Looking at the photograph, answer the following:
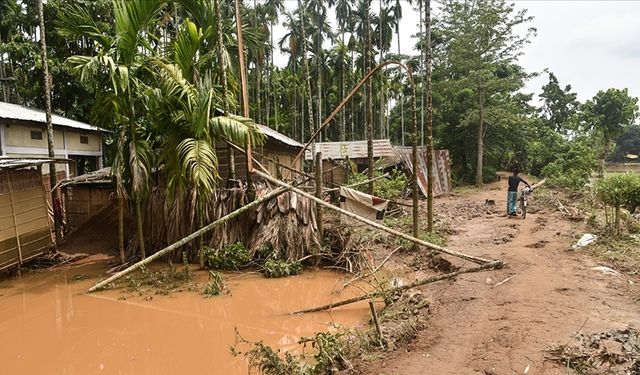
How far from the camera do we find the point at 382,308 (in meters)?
5.95

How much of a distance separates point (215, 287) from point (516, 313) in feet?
15.1

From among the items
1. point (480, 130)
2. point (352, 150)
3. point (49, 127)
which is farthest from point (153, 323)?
point (480, 130)

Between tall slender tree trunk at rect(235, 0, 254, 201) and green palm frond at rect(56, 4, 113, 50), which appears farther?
tall slender tree trunk at rect(235, 0, 254, 201)

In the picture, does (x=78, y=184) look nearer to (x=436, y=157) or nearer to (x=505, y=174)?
(x=436, y=157)

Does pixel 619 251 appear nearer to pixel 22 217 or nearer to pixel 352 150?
pixel 22 217

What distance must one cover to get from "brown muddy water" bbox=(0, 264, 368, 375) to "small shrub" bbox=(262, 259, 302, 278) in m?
0.14

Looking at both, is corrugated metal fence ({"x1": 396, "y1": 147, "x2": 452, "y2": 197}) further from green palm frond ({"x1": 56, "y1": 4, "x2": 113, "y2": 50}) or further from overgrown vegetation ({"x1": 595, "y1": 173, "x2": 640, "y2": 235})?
green palm frond ({"x1": 56, "y1": 4, "x2": 113, "y2": 50})

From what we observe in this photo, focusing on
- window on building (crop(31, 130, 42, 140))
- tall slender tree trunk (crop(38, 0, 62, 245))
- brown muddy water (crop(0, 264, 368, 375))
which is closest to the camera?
brown muddy water (crop(0, 264, 368, 375))

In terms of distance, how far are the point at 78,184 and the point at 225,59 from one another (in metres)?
5.62

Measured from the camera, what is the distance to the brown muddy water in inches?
186

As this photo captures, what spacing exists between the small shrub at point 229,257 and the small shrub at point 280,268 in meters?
0.53

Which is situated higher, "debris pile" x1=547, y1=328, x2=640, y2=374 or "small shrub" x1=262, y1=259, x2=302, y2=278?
"debris pile" x1=547, y1=328, x2=640, y2=374

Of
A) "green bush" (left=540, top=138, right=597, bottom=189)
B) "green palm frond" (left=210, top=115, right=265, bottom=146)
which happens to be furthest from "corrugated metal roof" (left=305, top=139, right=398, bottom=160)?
"green palm frond" (left=210, top=115, right=265, bottom=146)

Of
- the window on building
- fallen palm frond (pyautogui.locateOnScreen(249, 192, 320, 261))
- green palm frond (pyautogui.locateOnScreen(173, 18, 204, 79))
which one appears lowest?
fallen palm frond (pyautogui.locateOnScreen(249, 192, 320, 261))
